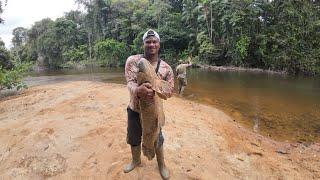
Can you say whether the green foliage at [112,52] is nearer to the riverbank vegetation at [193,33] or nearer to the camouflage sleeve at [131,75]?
the riverbank vegetation at [193,33]

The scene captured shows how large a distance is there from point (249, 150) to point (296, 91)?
1054cm

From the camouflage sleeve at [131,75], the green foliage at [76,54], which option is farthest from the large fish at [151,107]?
the green foliage at [76,54]

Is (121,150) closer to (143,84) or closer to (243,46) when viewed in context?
(143,84)

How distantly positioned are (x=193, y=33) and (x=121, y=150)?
33380 mm

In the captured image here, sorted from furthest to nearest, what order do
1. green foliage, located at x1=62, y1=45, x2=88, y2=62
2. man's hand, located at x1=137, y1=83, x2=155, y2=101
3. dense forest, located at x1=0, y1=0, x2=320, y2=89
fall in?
1. green foliage, located at x1=62, y1=45, x2=88, y2=62
2. dense forest, located at x1=0, y1=0, x2=320, y2=89
3. man's hand, located at x1=137, y1=83, x2=155, y2=101

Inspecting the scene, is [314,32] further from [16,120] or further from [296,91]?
[16,120]

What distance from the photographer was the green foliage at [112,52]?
143ft

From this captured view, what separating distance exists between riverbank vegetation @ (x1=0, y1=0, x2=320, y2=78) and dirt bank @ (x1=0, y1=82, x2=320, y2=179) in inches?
742

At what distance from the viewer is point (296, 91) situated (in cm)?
1617

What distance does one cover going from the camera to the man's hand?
346cm

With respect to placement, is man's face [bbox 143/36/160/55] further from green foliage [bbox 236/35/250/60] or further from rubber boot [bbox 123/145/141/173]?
green foliage [bbox 236/35/250/60]

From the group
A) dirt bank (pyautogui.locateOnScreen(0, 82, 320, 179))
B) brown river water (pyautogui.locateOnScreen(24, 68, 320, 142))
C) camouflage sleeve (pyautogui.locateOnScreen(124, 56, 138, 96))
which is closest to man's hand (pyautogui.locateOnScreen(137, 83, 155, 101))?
camouflage sleeve (pyautogui.locateOnScreen(124, 56, 138, 96))

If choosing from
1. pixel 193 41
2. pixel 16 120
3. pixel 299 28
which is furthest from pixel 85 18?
pixel 16 120

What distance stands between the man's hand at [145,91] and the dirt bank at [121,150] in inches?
59.8
